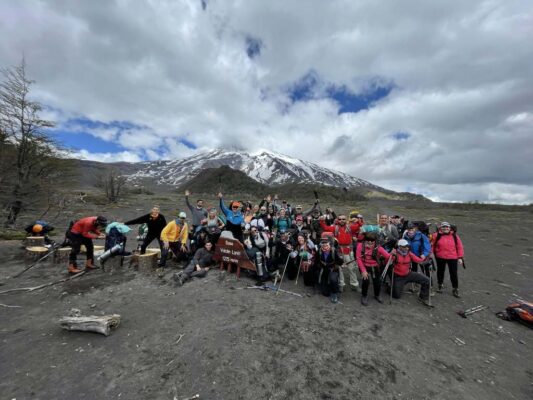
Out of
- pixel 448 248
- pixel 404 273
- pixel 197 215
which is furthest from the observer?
pixel 197 215

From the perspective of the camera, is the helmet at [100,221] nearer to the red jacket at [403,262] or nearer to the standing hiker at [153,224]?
the standing hiker at [153,224]

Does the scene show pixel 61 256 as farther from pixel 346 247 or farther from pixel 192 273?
pixel 346 247

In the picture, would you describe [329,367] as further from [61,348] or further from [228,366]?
[61,348]

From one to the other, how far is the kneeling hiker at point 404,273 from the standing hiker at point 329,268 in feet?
5.75

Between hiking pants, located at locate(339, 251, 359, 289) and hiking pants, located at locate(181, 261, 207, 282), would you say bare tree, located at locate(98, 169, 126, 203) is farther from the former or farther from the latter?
hiking pants, located at locate(339, 251, 359, 289)

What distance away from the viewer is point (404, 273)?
7.67 metres

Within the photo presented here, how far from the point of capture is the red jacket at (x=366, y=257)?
7.51m

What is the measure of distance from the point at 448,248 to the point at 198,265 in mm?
8713

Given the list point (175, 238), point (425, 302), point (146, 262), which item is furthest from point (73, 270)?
point (425, 302)

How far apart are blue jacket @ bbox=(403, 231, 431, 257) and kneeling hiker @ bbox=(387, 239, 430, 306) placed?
263 mm

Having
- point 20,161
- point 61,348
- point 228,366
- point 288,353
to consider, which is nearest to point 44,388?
point 61,348

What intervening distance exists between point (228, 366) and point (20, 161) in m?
22.0

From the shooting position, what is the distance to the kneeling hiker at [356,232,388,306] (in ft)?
24.4

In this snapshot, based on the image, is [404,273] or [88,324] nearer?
[88,324]
